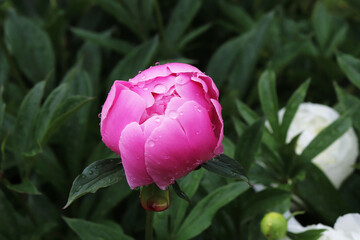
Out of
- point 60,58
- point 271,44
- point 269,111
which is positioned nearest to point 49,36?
point 60,58

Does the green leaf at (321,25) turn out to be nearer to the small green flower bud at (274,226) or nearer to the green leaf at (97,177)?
the small green flower bud at (274,226)

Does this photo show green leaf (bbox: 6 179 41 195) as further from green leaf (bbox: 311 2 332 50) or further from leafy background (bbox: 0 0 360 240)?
green leaf (bbox: 311 2 332 50)

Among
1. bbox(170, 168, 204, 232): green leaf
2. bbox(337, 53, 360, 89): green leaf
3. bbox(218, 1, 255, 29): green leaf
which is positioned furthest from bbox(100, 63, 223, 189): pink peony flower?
bbox(218, 1, 255, 29): green leaf

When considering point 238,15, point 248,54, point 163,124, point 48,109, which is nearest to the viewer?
point 163,124

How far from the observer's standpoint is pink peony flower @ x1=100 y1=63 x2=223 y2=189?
0.54 metres

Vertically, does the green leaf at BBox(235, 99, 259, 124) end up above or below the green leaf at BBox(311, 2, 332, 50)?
below

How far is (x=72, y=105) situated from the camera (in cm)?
88

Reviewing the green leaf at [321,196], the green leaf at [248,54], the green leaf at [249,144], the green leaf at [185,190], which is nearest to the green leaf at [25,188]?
the green leaf at [185,190]

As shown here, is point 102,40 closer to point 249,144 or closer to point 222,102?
point 222,102

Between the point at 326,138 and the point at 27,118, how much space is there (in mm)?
518

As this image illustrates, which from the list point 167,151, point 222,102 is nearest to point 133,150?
point 167,151

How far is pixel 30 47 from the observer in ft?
4.14

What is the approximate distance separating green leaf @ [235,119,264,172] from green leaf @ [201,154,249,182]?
21 cm

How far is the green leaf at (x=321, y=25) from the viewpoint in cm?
124
